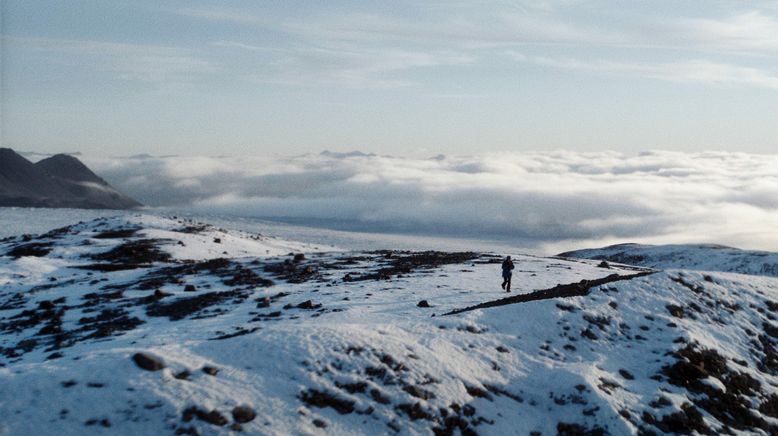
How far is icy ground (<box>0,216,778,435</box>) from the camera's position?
47.5 ft

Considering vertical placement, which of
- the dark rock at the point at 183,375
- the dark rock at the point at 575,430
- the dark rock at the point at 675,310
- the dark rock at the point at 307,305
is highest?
the dark rock at the point at 675,310

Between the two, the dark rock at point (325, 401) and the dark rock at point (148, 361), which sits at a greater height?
the dark rock at point (148, 361)

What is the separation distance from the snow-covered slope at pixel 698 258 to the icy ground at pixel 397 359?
63.1 m

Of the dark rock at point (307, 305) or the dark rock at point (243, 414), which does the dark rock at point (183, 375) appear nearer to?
the dark rock at point (243, 414)

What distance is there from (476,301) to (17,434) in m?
21.3

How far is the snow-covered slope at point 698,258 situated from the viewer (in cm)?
8531

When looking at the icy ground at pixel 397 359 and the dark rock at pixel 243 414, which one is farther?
the icy ground at pixel 397 359

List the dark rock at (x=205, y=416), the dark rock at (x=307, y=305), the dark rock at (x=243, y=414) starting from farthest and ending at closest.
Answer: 1. the dark rock at (x=307, y=305)
2. the dark rock at (x=243, y=414)
3. the dark rock at (x=205, y=416)

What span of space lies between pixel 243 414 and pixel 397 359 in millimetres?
5193

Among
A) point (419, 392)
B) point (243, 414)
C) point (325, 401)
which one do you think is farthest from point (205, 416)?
point (419, 392)

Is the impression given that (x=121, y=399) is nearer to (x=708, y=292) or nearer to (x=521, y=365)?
(x=521, y=365)

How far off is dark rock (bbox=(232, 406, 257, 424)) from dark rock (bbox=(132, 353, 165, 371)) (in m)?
2.69

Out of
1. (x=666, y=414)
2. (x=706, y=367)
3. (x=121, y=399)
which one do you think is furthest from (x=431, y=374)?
(x=706, y=367)

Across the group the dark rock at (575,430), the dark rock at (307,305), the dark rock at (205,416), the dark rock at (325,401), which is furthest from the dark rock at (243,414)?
the dark rock at (307,305)
